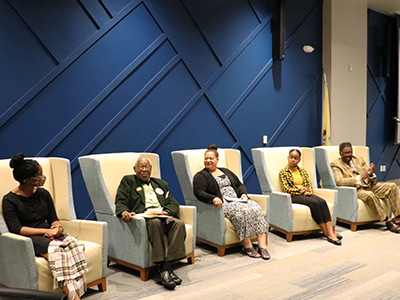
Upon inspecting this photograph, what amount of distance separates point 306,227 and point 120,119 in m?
2.27

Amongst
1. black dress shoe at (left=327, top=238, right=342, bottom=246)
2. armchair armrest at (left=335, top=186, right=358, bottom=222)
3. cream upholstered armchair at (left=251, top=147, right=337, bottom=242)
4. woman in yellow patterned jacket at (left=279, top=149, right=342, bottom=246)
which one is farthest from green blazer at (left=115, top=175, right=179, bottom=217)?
armchair armrest at (left=335, top=186, right=358, bottom=222)

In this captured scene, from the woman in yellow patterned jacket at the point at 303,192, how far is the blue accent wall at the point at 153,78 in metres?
1.13

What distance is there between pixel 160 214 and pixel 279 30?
11.8ft

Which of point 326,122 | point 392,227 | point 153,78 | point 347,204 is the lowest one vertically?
point 392,227

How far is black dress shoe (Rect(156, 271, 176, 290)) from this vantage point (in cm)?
299

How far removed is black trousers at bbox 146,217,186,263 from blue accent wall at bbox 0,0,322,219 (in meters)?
1.28

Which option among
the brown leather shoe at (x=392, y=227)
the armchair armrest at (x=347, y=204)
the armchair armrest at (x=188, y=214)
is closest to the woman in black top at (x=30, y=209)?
the armchair armrest at (x=188, y=214)

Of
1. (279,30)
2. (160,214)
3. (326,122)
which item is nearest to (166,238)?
(160,214)

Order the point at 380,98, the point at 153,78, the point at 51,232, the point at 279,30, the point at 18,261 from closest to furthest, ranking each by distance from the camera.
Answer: the point at 18,261
the point at 51,232
the point at 153,78
the point at 279,30
the point at 380,98

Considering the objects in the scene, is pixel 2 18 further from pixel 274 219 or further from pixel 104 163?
pixel 274 219

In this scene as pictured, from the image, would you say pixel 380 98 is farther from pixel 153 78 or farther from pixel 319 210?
pixel 153 78

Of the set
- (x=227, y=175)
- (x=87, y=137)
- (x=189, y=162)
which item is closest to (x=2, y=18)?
(x=87, y=137)

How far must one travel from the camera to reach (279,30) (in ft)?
19.1

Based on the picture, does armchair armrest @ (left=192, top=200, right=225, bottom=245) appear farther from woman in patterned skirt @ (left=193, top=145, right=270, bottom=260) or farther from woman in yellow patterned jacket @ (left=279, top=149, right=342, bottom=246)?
woman in yellow patterned jacket @ (left=279, top=149, right=342, bottom=246)
